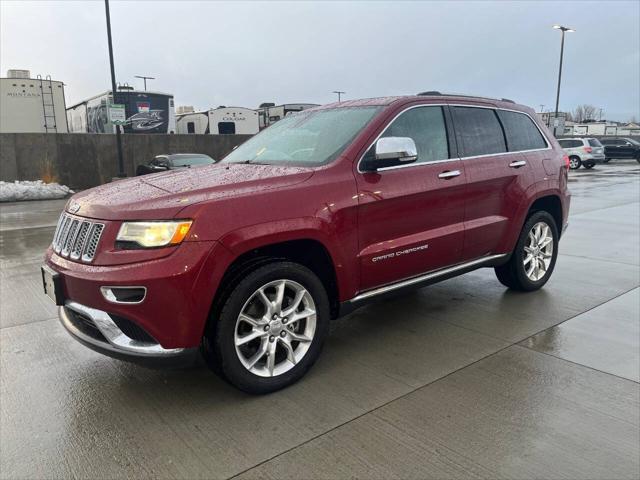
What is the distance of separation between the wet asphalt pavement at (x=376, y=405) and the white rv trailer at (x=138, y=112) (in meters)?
18.2

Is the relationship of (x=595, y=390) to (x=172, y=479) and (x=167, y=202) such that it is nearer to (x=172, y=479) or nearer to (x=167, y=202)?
(x=172, y=479)

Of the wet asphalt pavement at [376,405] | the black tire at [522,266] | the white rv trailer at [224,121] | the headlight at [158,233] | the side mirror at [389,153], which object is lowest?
the wet asphalt pavement at [376,405]

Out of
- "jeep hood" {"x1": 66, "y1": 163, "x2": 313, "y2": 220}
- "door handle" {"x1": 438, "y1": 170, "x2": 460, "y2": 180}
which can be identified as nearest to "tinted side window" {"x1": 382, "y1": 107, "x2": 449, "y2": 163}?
"door handle" {"x1": 438, "y1": 170, "x2": 460, "y2": 180}

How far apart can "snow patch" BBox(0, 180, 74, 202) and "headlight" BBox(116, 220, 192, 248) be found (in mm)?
15573

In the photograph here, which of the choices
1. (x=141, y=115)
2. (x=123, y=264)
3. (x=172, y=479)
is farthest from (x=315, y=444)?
(x=141, y=115)

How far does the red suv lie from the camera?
2.76 m

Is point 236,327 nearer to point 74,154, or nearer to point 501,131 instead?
point 501,131

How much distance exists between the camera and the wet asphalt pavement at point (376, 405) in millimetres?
2504

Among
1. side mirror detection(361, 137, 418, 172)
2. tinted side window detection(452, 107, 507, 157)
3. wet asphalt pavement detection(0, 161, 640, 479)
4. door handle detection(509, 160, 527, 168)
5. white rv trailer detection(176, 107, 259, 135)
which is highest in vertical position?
white rv trailer detection(176, 107, 259, 135)

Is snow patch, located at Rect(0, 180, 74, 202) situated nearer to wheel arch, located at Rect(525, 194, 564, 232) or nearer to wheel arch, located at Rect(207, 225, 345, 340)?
wheel arch, located at Rect(207, 225, 345, 340)

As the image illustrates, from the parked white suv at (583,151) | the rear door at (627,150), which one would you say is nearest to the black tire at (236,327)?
the parked white suv at (583,151)

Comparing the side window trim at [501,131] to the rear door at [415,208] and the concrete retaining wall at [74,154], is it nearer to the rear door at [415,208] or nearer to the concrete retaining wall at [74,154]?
the rear door at [415,208]

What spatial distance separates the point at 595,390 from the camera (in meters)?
3.16

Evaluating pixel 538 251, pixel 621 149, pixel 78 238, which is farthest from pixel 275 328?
pixel 621 149
